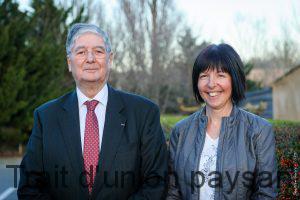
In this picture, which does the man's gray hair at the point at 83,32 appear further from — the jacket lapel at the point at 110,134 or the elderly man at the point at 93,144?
the jacket lapel at the point at 110,134

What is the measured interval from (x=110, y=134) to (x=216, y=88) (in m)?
0.85

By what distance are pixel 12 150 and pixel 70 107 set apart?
43.8 ft

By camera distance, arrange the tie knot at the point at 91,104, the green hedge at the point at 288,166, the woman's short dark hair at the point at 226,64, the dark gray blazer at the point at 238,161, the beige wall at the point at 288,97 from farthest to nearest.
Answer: the beige wall at the point at 288,97, the green hedge at the point at 288,166, the tie knot at the point at 91,104, the woman's short dark hair at the point at 226,64, the dark gray blazer at the point at 238,161

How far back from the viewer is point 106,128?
3.26 meters

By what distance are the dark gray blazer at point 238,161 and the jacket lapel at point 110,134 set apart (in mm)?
500

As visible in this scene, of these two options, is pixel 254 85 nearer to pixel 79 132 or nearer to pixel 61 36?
pixel 61 36

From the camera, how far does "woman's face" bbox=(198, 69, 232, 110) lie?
10.6ft

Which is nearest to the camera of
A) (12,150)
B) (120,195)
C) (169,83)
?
(120,195)

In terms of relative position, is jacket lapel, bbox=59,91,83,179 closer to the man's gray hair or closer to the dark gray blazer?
the man's gray hair

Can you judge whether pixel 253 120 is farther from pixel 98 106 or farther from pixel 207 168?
pixel 98 106

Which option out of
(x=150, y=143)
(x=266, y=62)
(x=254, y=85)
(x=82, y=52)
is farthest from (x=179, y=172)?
(x=266, y=62)

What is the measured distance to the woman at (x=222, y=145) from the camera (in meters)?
3.12

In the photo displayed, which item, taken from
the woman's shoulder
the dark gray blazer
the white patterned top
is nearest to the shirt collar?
the dark gray blazer

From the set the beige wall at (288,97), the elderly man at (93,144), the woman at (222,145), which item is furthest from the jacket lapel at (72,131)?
the beige wall at (288,97)
